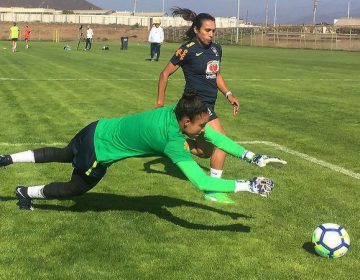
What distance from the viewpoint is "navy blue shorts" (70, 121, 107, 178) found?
5184mm

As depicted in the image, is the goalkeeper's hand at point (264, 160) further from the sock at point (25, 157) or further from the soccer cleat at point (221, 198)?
the sock at point (25, 157)

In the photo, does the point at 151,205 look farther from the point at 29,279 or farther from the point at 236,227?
the point at 29,279

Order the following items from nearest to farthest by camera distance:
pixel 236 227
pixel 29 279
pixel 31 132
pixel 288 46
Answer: pixel 29 279 → pixel 236 227 → pixel 31 132 → pixel 288 46

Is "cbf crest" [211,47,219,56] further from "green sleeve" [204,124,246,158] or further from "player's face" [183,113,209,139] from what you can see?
"player's face" [183,113,209,139]

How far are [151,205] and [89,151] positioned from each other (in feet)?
4.37

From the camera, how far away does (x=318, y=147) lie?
9.51m

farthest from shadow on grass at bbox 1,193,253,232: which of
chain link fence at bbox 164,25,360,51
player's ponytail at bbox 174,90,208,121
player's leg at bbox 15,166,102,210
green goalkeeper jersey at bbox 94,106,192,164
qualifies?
chain link fence at bbox 164,25,360,51

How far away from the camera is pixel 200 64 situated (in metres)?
7.02

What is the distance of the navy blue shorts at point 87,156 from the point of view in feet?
17.0

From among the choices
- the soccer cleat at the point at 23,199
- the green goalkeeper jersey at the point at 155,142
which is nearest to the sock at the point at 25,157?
the soccer cleat at the point at 23,199

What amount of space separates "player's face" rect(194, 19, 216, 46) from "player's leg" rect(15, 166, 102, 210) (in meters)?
2.43

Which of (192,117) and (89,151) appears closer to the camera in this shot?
(192,117)

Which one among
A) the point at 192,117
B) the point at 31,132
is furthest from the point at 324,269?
the point at 31,132

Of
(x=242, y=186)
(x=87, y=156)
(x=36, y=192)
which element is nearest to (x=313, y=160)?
(x=242, y=186)
